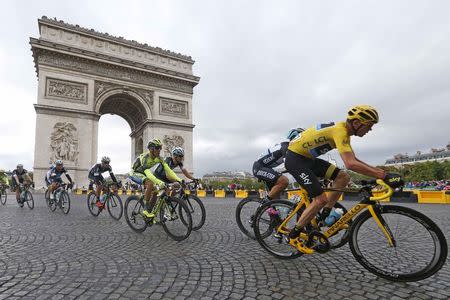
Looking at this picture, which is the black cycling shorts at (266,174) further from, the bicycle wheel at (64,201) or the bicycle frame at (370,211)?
the bicycle wheel at (64,201)

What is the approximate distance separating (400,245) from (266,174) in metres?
2.33

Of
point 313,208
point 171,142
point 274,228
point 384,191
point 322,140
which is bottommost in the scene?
point 274,228

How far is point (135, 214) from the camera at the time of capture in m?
5.90

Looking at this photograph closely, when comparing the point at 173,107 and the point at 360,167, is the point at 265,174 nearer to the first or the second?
the point at 360,167

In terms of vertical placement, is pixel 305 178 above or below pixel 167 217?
above

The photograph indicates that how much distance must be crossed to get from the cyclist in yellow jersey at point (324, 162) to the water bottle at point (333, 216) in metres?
0.12

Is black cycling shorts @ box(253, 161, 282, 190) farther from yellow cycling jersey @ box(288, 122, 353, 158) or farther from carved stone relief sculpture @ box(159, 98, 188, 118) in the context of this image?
carved stone relief sculpture @ box(159, 98, 188, 118)

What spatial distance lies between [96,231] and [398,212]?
5.07 m

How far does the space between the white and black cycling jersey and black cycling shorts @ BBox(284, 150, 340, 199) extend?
35.7 inches

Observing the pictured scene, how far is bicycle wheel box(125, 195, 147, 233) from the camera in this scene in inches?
224

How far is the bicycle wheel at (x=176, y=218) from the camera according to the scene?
15.6ft

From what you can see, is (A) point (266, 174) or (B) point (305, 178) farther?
(A) point (266, 174)

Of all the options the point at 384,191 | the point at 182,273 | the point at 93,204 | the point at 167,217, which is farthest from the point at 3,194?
the point at 384,191

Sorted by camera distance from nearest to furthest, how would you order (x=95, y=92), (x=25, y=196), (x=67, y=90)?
(x=25, y=196)
(x=67, y=90)
(x=95, y=92)
